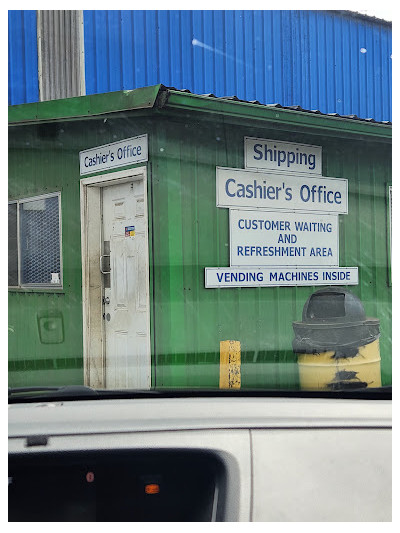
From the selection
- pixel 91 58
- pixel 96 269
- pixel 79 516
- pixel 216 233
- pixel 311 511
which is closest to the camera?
pixel 311 511

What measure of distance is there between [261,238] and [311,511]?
A: 12.2ft

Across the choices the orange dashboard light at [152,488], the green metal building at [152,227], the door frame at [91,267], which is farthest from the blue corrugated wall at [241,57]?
the orange dashboard light at [152,488]

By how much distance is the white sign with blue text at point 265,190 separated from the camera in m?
5.24

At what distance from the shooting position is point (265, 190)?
5270 millimetres

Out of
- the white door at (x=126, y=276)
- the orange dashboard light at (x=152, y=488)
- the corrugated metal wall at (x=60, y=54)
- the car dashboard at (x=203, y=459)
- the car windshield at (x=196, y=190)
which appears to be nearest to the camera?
the car dashboard at (x=203, y=459)

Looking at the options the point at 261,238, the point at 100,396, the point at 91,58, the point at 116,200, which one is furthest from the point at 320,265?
the point at 100,396

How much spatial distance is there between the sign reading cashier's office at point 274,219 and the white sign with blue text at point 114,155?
0.71 metres

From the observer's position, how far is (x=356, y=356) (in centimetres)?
323

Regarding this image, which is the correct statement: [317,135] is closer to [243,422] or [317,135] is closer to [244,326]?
[244,326]

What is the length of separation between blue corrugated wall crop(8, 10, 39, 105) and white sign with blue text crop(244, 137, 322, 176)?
1880 millimetres

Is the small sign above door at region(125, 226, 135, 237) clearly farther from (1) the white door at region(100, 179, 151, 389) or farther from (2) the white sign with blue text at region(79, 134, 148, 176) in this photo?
(2) the white sign with blue text at region(79, 134, 148, 176)

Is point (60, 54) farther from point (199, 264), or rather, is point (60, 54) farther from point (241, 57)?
point (199, 264)

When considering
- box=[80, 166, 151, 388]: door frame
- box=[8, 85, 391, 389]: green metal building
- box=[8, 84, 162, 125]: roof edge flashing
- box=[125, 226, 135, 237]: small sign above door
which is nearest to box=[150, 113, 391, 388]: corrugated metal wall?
box=[8, 85, 391, 389]: green metal building

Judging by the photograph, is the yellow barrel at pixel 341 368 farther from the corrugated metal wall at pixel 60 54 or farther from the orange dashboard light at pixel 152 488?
the corrugated metal wall at pixel 60 54
